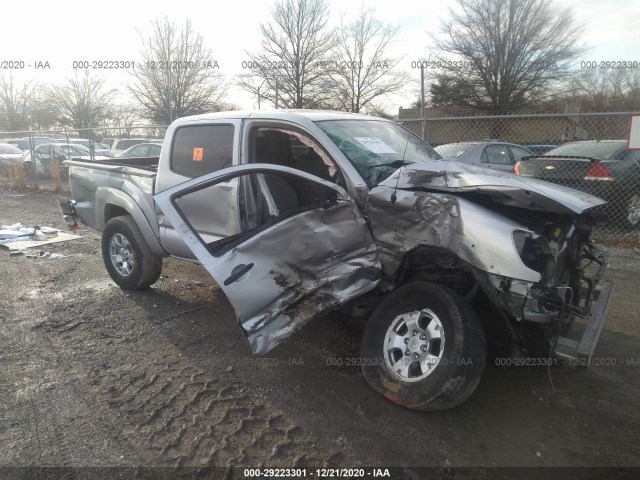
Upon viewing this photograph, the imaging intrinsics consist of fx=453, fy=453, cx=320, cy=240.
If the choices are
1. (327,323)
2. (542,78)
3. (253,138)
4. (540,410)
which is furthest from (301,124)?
(542,78)

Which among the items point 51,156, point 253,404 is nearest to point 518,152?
point 253,404

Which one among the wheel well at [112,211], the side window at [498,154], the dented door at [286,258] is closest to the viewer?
the dented door at [286,258]

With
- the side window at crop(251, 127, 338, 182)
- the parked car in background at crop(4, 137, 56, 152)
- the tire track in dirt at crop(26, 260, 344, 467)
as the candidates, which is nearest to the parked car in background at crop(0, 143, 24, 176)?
the parked car in background at crop(4, 137, 56, 152)

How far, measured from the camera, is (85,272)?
6074mm

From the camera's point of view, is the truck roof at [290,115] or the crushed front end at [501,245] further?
the truck roof at [290,115]

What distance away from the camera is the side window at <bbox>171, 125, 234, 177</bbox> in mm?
4391

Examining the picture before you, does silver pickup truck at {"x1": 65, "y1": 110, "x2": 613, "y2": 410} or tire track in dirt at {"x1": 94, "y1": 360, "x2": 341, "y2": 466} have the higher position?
silver pickup truck at {"x1": 65, "y1": 110, "x2": 613, "y2": 410}

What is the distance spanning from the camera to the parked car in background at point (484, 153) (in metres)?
9.34

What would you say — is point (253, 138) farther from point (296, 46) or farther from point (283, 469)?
point (296, 46)

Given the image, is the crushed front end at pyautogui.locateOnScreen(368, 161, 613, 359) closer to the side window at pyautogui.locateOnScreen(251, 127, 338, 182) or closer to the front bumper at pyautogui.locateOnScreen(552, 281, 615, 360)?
the front bumper at pyautogui.locateOnScreen(552, 281, 615, 360)

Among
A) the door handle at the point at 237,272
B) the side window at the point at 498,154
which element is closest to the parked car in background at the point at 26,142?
the side window at the point at 498,154

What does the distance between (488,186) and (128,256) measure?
4.09 meters

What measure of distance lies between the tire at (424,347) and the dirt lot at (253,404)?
0.18 meters

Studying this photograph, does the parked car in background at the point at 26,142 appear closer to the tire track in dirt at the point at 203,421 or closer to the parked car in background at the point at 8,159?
the parked car in background at the point at 8,159
